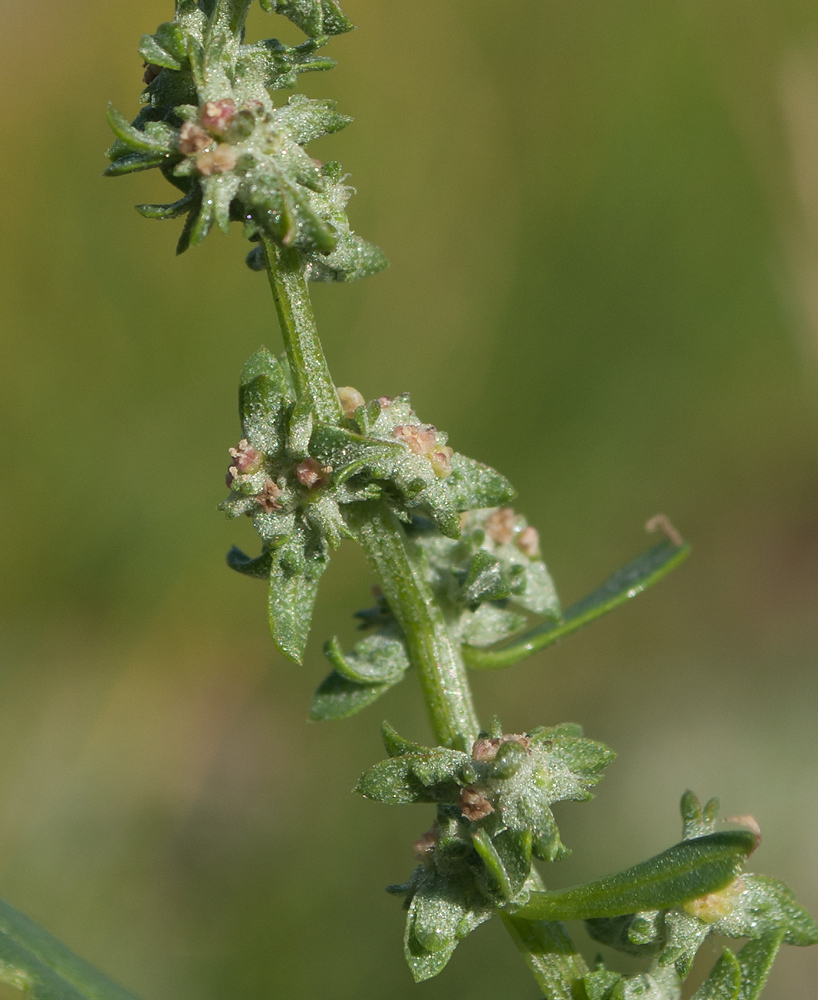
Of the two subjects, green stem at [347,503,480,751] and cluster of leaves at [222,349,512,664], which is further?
green stem at [347,503,480,751]

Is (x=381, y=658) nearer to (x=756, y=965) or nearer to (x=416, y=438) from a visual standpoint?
(x=416, y=438)

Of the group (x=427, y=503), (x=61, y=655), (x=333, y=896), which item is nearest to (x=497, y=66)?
(x=61, y=655)

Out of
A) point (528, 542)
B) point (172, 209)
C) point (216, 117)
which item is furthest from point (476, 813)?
point (216, 117)

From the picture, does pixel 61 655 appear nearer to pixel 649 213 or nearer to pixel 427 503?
pixel 649 213

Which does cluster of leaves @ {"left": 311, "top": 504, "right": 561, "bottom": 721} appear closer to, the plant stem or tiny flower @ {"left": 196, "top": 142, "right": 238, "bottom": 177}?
the plant stem

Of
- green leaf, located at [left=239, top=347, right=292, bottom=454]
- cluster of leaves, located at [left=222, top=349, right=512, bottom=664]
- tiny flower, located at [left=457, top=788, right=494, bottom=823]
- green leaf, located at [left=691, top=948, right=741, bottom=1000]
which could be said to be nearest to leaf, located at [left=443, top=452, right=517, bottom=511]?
cluster of leaves, located at [left=222, top=349, right=512, bottom=664]

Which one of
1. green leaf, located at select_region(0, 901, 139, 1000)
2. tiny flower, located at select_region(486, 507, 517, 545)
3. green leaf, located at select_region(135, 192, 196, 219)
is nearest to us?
green leaf, located at select_region(135, 192, 196, 219)

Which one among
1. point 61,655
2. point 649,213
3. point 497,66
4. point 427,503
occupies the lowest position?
point 61,655
